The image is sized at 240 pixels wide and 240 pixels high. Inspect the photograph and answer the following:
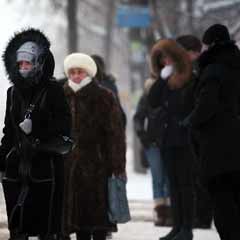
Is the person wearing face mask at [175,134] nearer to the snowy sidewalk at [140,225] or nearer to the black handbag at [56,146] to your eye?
the snowy sidewalk at [140,225]

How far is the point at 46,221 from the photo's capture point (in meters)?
7.80

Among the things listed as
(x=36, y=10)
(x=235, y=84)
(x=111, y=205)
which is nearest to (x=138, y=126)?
(x=111, y=205)

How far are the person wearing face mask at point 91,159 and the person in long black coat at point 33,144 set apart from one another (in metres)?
1.69

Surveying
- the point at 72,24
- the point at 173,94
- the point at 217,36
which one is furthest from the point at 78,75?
the point at 72,24

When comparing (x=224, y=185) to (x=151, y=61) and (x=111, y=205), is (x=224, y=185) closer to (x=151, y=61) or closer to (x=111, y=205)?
(x=111, y=205)

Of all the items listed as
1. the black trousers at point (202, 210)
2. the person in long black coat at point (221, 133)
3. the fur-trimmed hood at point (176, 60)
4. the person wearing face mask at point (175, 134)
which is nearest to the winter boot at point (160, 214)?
the black trousers at point (202, 210)

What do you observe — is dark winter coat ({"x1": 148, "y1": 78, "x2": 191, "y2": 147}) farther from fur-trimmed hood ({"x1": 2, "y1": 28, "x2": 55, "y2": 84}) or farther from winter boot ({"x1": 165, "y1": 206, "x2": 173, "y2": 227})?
fur-trimmed hood ({"x1": 2, "y1": 28, "x2": 55, "y2": 84})

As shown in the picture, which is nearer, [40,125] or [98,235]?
[40,125]

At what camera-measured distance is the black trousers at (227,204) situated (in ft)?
27.0

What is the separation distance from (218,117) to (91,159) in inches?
64.3

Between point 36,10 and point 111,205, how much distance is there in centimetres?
2475

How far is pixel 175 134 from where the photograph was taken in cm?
1102

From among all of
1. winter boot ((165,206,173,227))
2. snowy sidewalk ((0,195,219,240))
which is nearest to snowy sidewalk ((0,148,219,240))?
snowy sidewalk ((0,195,219,240))

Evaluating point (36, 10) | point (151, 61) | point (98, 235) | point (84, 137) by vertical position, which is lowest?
point (98, 235)
